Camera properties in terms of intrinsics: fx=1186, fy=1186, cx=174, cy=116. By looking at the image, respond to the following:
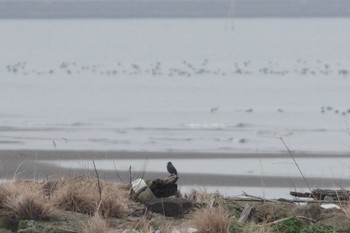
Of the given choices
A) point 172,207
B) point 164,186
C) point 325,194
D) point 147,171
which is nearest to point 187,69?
point 147,171

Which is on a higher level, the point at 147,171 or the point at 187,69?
the point at 147,171

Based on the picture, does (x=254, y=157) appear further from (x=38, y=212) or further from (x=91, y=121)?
(x=38, y=212)

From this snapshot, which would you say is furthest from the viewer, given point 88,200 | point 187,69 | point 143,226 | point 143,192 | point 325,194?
point 187,69

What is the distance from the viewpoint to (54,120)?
70.7 feet

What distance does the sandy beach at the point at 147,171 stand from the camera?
575 inches

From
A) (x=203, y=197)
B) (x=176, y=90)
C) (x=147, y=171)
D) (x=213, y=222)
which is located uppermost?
(x=213, y=222)

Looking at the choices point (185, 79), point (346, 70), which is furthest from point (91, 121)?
point (346, 70)

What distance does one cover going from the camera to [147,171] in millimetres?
15750

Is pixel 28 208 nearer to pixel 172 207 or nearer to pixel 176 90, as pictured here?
pixel 172 207

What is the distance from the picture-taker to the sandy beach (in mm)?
14617

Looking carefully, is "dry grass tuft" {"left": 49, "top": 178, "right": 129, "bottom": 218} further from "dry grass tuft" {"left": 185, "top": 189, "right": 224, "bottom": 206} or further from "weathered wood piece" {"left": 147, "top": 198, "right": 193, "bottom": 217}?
"dry grass tuft" {"left": 185, "top": 189, "right": 224, "bottom": 206}

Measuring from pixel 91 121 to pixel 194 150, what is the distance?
12.9 ft

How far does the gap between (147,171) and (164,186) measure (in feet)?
22.8

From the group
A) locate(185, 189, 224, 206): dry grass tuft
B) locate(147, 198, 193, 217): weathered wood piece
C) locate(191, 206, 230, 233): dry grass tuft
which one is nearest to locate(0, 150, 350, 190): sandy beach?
locate(185, 189, 224, 206): dry grass tuft
